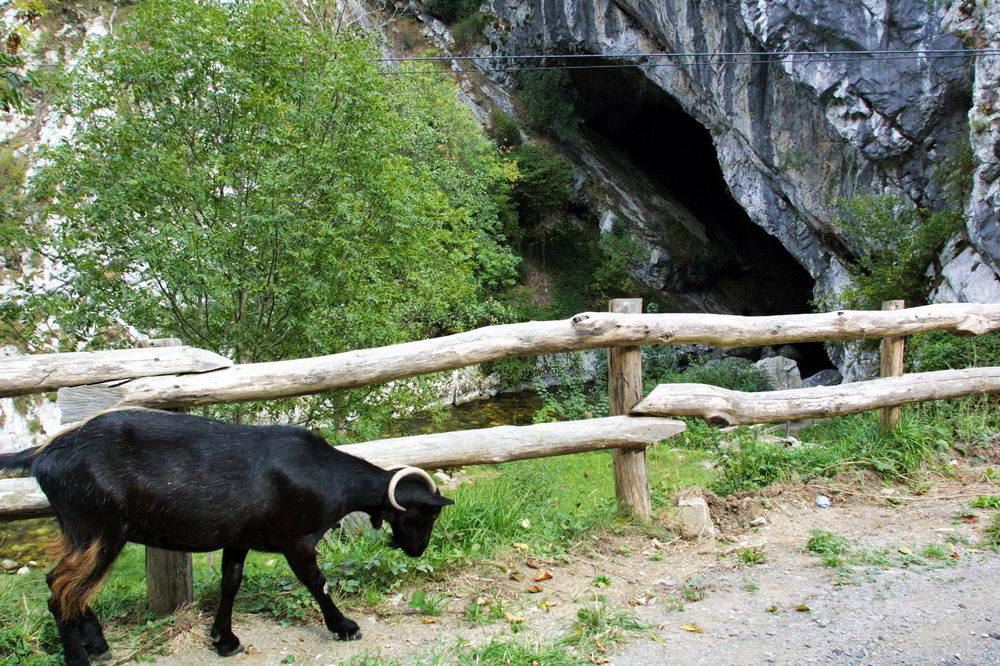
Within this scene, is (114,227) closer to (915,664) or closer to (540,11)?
(915,664)

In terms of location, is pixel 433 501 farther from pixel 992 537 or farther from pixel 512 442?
pixel 992 537

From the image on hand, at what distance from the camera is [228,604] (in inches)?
131

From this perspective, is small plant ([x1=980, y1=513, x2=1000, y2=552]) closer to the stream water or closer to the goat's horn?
the goat's horn

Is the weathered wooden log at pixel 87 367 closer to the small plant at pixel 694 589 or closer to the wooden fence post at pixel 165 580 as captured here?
the wooden fence post at pixel 165 580

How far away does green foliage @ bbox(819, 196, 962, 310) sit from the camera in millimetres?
13750

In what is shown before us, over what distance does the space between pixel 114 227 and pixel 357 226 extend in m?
2.34

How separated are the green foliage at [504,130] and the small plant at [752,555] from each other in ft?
70.2

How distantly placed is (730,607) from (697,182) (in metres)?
26.5

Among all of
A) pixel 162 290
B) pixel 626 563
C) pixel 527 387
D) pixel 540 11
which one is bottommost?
pixel 527 387

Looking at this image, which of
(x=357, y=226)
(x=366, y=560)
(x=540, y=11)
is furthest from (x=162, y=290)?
(x=540, y=11)

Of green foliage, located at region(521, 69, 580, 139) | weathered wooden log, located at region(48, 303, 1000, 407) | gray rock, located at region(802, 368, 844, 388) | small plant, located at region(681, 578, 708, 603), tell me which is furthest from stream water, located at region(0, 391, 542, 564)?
green foliage, located at region(521, 69, 580, 139)

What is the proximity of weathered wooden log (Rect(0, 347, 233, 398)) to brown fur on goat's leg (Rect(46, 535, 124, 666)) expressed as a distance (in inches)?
38.0

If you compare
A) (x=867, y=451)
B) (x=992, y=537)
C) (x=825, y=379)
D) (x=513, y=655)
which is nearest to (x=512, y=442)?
(x=513, y=655)

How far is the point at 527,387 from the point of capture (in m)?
19.9
